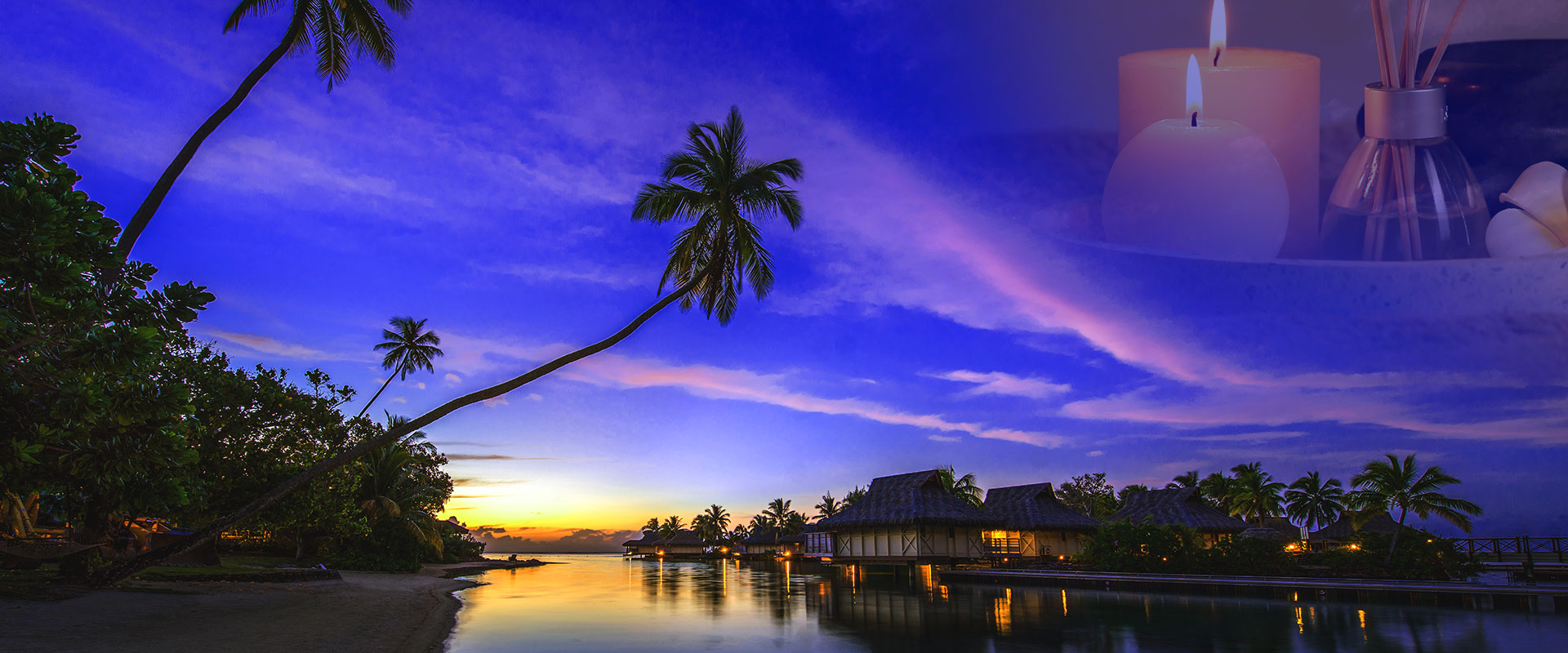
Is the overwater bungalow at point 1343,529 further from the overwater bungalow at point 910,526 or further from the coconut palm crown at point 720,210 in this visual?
the coconut palm crown at point 720,210

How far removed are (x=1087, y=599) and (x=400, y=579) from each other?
26222mm

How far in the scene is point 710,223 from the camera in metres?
19.2

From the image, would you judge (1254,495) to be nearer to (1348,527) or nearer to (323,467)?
(1348,527)

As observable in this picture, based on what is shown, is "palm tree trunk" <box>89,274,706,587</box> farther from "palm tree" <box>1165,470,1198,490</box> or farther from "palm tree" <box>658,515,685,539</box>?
"palm tree" <box>658,515,685,539</box>

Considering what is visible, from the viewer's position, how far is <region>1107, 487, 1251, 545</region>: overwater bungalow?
37719mm

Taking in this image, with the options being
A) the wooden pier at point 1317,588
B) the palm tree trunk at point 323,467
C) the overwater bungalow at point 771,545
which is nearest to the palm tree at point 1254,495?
the wooden pier at point 1317,588

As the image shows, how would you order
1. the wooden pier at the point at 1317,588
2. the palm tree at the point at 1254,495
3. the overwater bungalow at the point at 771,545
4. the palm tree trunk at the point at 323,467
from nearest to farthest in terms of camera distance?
A: 1. the palm tree trunk at the point at 323,467
2. the wooden pier at the point at 1317,588
3. the palm tree at the point at 1254,495
4. the overwater bungalow at the point at 771,545

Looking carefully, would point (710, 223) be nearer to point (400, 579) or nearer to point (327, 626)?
point (327, 626)

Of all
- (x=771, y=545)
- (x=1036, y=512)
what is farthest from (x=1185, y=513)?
(x=771, y=545)

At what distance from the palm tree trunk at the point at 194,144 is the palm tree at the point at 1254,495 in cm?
5127

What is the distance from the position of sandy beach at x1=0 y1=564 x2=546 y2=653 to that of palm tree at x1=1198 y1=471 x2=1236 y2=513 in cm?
4973

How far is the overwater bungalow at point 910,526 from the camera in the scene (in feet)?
111

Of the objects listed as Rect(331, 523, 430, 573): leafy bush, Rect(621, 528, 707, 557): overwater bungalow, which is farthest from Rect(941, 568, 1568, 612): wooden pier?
Rect(621, 528, 707, 557): overwater bungalow

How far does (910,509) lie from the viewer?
113ft
